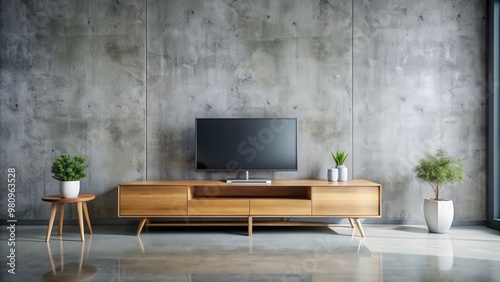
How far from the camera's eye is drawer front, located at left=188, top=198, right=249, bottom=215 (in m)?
4.14

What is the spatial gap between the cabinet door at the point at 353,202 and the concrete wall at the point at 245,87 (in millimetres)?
580

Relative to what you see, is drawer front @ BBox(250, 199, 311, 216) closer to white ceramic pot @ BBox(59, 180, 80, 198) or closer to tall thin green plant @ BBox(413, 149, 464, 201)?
tall thin green plant @ BBox(413, 149, 464, 201)

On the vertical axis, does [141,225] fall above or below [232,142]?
below

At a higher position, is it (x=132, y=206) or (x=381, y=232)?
(x=132, y=206)

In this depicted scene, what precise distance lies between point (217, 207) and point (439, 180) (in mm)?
2214

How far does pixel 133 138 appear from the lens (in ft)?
15.4

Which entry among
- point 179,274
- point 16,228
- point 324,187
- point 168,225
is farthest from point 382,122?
point 16,228

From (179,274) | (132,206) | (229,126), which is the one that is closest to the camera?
(179,274)

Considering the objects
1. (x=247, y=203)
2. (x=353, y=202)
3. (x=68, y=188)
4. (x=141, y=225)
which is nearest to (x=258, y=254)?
(x=247, y=203)

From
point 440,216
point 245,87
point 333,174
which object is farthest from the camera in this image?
point 245,87

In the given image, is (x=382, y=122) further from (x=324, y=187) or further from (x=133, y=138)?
(x=133, y=138)

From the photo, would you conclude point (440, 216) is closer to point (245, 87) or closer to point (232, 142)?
point (232, 142)

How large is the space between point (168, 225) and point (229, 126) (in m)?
1.19

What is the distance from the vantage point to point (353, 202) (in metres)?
4.12
